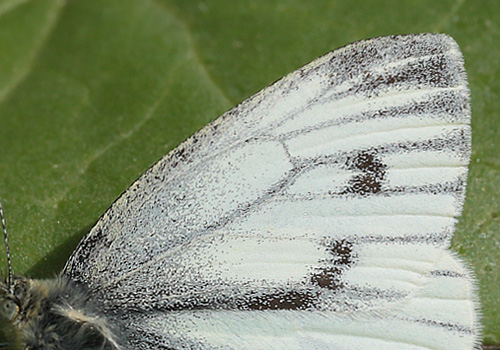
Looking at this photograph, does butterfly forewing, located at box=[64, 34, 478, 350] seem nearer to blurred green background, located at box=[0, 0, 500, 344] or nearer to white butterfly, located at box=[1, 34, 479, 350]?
white butterfly, located at box=[1, 34, 479, 350]

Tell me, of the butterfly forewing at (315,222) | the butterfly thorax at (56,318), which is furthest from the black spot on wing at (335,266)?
the butterfly thorax at (56,318)

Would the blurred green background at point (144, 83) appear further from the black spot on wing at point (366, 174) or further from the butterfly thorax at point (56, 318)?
the black spot on wing at point (366, 174)

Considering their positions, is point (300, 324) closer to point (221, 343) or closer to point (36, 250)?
point (221, 343)

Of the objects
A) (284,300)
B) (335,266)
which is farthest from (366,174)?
(284,300)

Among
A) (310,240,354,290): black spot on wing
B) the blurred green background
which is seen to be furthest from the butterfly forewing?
the blurred green background

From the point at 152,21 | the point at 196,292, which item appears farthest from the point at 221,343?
the point at 152,21

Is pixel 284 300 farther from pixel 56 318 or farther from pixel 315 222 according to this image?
pixel 56 318
